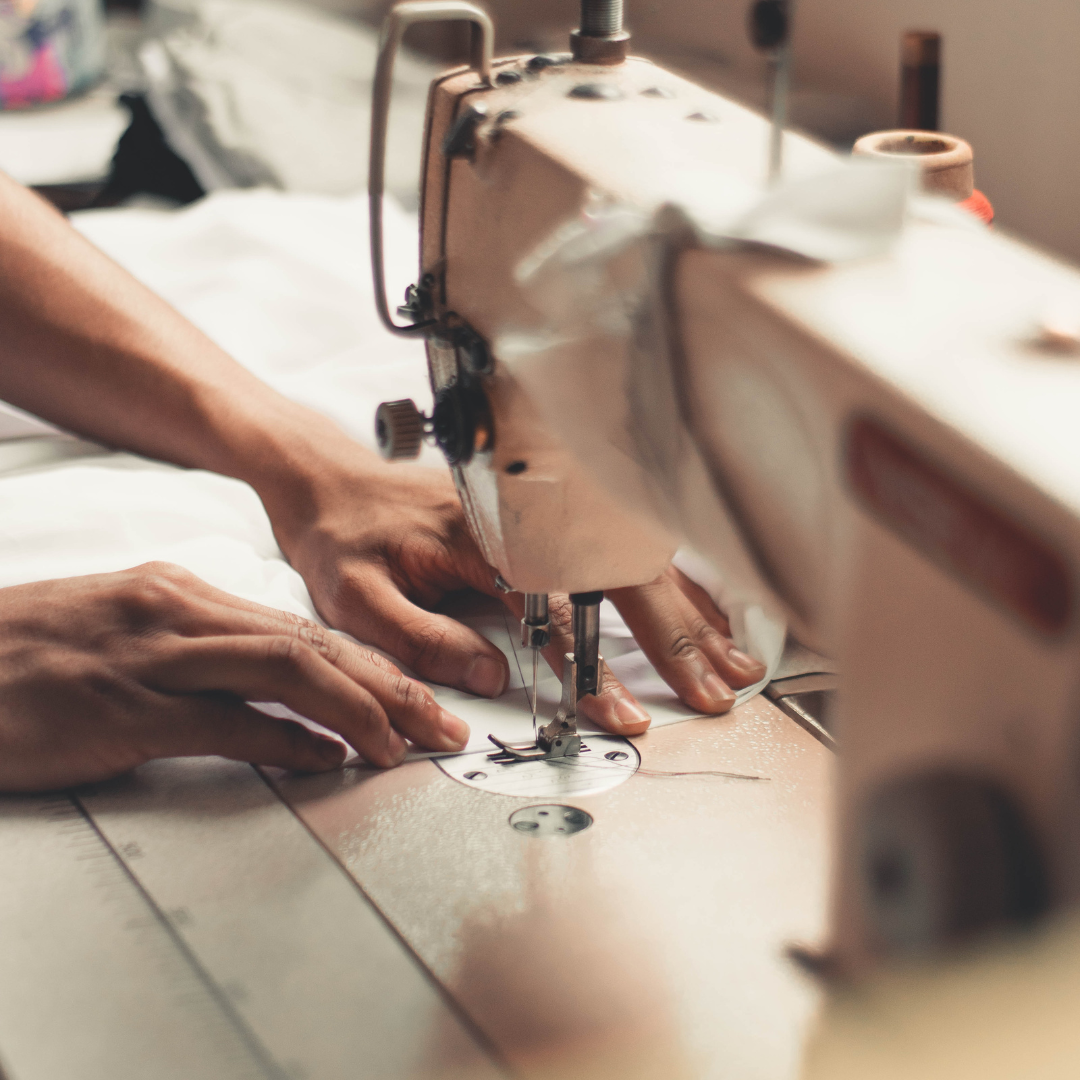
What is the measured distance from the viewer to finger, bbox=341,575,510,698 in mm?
792

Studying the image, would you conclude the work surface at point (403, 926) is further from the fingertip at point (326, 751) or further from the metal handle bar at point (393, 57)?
the metal handle bar at point (393, 57)

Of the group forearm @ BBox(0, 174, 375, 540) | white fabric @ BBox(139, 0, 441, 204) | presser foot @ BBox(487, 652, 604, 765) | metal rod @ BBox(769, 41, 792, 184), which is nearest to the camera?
metal rod @ BBox(769, 41, 792, 184)

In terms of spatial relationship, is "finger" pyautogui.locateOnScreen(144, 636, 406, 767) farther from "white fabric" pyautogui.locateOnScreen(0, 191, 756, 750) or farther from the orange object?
the orange object

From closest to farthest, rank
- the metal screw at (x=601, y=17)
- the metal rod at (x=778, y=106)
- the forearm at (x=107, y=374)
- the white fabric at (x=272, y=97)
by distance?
the metal rod at (x=778, y=106) < the metal screw at (x=601, y=17) < the forearm at (x=107, y=374) < the white fabric at (x=272, y=97)

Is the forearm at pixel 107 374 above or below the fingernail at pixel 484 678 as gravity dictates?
above

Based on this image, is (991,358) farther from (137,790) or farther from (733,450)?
(137,790)

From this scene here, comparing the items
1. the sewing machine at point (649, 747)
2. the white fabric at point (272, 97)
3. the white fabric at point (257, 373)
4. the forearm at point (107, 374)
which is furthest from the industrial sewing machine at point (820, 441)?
the white fabric at point (272, 97)

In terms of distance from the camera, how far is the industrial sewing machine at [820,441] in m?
0.33

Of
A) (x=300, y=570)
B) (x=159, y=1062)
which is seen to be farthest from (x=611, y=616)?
(x=159, y=1062)

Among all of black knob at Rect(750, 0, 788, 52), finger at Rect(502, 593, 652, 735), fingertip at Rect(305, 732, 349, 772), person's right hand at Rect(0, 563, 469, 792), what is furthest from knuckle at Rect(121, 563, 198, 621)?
black knob at Rect(750, 0, 788, 52)

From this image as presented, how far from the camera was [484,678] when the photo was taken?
2.59 feet

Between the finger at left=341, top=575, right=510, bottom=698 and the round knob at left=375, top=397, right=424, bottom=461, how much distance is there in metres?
0.17

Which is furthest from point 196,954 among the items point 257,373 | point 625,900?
point 257,373

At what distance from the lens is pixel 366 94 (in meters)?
1.95
